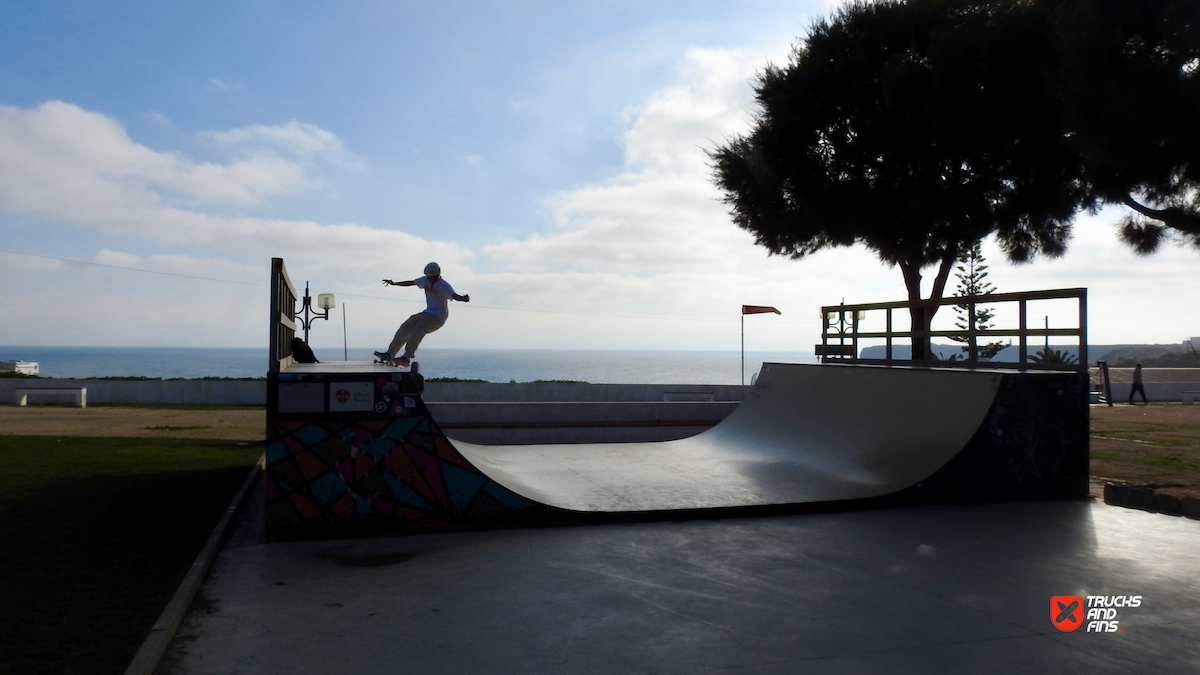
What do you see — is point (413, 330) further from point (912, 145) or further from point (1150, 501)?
point (912, 145)

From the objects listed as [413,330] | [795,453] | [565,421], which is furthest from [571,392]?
[413,330]

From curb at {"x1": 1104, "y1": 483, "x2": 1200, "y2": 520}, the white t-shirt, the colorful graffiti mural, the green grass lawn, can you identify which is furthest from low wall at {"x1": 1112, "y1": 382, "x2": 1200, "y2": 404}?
the green grass lawn

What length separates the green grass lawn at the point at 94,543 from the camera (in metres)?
3.97

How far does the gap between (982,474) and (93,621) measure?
7.88 m

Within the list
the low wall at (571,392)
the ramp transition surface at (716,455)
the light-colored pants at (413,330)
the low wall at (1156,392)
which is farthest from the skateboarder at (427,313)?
the low wall at (1156,392)

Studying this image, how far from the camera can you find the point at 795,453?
1005 centimetres

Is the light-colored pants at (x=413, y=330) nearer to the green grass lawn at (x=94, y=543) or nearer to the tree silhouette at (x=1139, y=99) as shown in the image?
the green grass lawn at (x=94, y=543)

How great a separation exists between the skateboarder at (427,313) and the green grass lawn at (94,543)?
2.33 meters

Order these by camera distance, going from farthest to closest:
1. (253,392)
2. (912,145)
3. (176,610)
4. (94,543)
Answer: (253,392), (912,145), (94,543), (176,610)

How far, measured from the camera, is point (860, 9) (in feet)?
60.3

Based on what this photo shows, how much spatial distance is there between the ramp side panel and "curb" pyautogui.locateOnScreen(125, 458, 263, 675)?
7.29 feet

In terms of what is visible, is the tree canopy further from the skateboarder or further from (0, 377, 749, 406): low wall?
the skateboarder

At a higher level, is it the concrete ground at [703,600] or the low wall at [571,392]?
the low wall at [571,392]

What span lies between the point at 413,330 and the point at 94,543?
3.71 m
